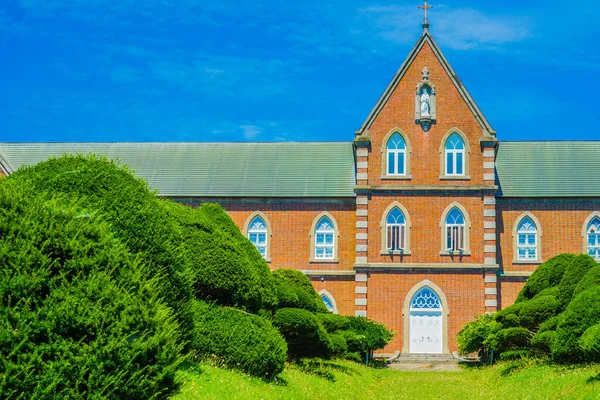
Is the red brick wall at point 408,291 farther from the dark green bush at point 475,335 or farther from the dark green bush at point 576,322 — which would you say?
the dark green bush at point 576,322

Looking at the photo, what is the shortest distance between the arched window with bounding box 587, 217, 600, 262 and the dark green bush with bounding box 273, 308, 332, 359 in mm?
19753

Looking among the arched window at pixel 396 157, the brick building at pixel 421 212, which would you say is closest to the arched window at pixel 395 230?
the brick building at pixel 421 212

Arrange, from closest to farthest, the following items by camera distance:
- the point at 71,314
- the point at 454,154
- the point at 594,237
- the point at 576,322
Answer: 1. the point at 71,314
2. the point at 576,322
3. the point at 454,154
4. the point at 594,237

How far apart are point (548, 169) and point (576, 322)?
887 inches

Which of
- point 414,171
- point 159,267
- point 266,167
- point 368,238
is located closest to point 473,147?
point 414,171

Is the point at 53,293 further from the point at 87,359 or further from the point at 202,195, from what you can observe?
the point at 202,195

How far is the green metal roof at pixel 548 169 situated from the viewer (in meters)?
39.6

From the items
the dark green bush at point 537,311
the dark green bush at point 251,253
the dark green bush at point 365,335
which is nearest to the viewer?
the dark green bush at point 251,253

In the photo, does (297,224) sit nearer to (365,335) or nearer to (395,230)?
(395,230)

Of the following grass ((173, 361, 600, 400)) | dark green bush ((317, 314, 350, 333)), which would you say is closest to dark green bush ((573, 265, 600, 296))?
grass ((173, 361, 600, 400))

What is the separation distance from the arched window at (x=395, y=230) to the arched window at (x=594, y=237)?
852cm

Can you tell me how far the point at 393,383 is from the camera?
25.1m

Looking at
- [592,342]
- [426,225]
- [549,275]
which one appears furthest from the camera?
[426,225]

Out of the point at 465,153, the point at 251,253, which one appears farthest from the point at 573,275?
the point at 465,153
